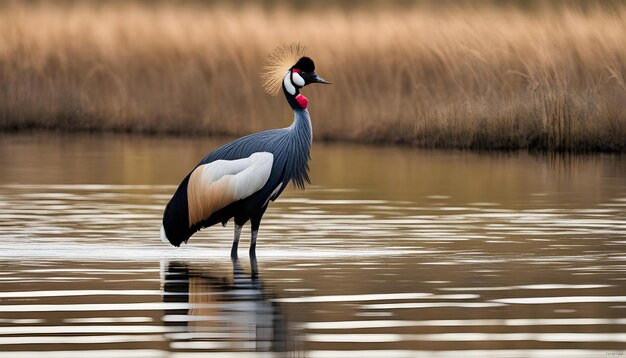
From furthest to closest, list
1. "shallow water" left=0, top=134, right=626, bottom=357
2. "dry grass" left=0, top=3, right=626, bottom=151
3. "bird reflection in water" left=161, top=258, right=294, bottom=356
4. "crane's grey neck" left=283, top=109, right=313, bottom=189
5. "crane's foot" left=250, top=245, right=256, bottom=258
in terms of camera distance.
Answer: "dry grass" left=0, top=3, right=626, bottom=151 → "crane's grey neck" left=283, top=109, right=313, bottom=189 → "crane's foot" left=250, top=245, right=256, bottom=258 → "shallow water" left=0, top=134, right=626, bottom=357 → "bird reflection in water" left=161, top=258, right=294, bottom=356

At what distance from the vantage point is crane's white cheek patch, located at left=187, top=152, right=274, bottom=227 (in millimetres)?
11617

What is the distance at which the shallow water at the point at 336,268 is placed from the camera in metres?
8.09

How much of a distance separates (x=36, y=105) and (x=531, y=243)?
14.1 meters

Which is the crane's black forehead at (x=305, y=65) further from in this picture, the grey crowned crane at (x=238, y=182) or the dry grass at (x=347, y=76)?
the dry grass at (x=347, y=76)

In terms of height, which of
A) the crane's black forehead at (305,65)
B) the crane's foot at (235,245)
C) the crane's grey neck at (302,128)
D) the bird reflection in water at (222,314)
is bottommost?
the bird reflection in water at (222,314)

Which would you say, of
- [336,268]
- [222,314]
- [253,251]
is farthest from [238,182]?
[222,314]

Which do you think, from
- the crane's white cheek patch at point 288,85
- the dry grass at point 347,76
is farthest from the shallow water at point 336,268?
the dry grass at point 347,76

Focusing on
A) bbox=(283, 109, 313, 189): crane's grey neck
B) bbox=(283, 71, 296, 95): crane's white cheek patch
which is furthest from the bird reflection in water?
bbox=(283, 71, 296, 95): crane's white cheek patch

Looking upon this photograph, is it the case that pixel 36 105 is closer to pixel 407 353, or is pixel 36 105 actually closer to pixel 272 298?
pixel 272 298

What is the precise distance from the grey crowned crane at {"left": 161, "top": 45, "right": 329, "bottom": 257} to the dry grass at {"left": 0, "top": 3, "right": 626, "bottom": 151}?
10090 millimetres

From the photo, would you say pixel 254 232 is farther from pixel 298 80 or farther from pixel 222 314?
pixel 222 314

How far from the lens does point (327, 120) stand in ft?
76.7

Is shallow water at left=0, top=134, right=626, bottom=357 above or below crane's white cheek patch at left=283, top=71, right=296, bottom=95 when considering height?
below

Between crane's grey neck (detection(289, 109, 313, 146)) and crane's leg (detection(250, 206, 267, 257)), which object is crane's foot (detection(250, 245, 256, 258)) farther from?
crane's grey neck (detection(289, 109, 313, 146))
